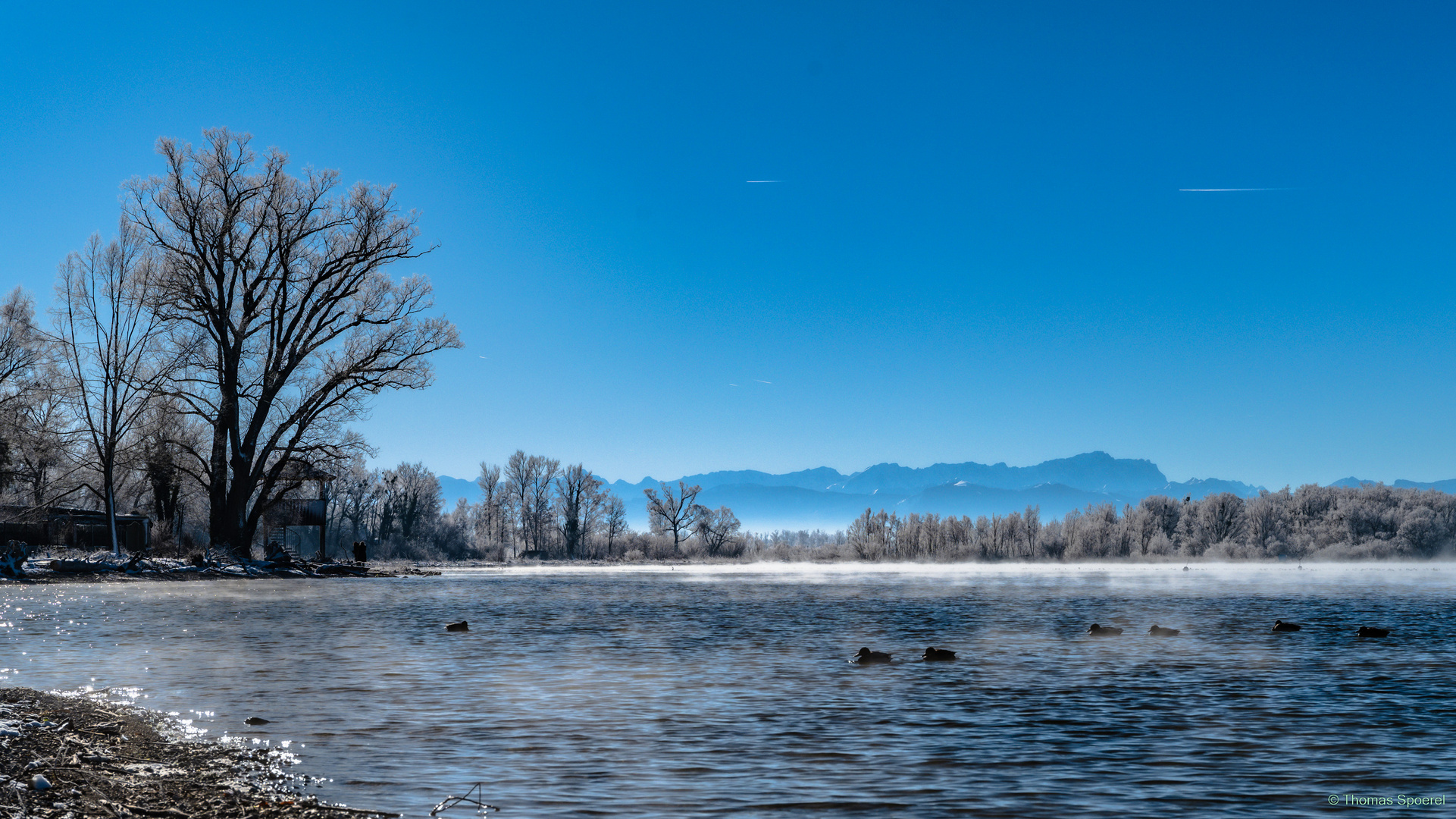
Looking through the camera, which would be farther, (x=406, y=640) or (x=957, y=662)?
(x=406, y=640)

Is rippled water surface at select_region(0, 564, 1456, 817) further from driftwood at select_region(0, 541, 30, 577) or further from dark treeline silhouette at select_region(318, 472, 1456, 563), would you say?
dark treeline silhouette at select_region(318, 472, 1456, 563)

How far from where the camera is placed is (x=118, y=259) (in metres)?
46.7

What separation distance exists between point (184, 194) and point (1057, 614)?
128 ft

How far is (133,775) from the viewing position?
6.96 m

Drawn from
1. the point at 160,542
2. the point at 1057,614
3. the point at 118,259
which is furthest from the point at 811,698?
the point at 160,542

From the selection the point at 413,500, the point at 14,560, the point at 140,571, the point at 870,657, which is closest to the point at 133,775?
the point at 870,657

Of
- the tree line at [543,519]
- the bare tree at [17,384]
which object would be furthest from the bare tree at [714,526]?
the bare tree at [17,384]

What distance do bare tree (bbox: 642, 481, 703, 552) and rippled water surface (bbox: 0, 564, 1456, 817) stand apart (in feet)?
323

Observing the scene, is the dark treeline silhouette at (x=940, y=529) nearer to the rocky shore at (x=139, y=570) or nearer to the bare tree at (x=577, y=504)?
the bare tree at (x=577, y=504)

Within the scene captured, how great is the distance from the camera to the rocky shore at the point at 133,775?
6.08 m

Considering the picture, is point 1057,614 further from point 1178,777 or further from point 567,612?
point 1178,777

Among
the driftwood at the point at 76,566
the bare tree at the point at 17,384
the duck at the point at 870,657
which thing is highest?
the bare tree at the point at 17,384

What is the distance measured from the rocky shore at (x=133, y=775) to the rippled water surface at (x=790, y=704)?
40 centimetres

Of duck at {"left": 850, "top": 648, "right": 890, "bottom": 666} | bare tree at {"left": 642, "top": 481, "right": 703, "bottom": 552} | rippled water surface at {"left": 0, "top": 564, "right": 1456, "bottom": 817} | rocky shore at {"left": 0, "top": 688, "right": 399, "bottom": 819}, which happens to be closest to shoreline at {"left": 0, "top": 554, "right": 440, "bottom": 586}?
rippled water surface at {"left": 0, "top": 564, "right": 1456, "bottom": 817}
